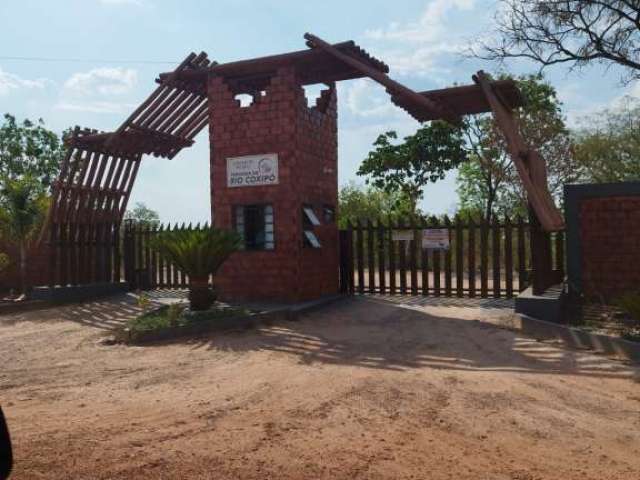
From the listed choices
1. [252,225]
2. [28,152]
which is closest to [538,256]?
[252,225]

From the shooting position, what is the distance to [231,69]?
11.6 metres

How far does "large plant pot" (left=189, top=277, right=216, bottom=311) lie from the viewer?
982 cm

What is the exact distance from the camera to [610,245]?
945 cm

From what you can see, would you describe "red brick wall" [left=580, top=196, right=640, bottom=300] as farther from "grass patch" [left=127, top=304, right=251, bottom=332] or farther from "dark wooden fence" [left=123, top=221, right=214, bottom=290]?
"dark wooden fence" [left=123, top=221, right=214, bottom=290]

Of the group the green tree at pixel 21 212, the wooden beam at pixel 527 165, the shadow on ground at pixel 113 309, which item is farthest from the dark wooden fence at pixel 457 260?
the green tree at pixel 21 212

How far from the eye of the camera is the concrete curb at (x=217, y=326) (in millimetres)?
8344

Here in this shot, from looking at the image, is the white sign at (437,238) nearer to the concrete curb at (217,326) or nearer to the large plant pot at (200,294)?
the concrete curb at (217,326)

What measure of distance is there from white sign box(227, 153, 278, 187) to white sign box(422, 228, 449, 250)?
11.7ft

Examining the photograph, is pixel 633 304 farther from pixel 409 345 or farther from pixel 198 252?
pixel 198 252

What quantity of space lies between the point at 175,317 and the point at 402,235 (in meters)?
5.70

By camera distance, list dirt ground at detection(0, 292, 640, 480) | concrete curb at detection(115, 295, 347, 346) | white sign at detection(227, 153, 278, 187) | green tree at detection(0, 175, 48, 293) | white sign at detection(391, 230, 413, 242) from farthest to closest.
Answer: green tree at detection(0, 175, 48, 293) < white sign at detection(391, 230, 413, 242) < white sign at detection(227, 153, 278, 187) < concrete curb at detection(115, 295, 347, 346) < dirt ground at detection(0, 292, 640, 480)

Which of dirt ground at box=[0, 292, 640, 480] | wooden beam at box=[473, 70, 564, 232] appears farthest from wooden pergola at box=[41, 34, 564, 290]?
dirt ground at box=[0, 292, 640, 480]

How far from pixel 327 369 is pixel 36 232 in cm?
1266

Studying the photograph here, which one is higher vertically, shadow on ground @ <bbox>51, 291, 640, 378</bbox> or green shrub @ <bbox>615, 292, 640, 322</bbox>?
green shrub @ <bbox>615, 292, 640, 322</bbox>
